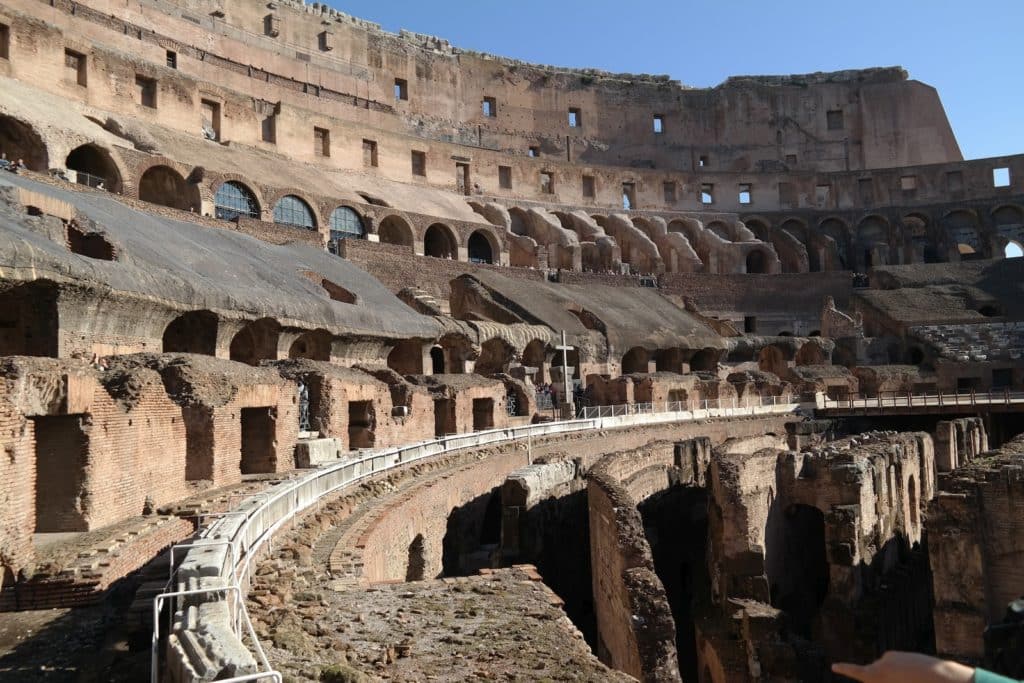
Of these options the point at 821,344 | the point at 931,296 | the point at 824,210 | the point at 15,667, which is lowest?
the point at 15,667

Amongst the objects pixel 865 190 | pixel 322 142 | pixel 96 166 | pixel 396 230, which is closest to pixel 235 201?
pixel 96 166

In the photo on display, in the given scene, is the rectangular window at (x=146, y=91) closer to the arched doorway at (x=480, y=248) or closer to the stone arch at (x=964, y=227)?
the arched doorway at (x=480, y=248)

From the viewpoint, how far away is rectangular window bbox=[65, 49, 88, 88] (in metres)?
32.6

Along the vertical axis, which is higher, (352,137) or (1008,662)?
(352,137)

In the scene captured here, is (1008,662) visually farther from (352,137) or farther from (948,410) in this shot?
(352,137)

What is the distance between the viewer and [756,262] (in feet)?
178

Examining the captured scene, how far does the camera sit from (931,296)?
43.2 m

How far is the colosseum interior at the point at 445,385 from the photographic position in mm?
6625

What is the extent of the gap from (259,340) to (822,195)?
51.1m

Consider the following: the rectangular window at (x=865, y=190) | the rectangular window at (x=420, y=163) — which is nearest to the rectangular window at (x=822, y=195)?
the rectangular window at (x=865, y=190)

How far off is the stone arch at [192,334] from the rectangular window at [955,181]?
56.2 meters

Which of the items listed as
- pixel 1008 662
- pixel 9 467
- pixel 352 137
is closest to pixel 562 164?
pixel 352 137

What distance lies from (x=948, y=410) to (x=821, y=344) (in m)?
10.7

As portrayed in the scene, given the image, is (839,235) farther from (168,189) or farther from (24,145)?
(24,145)
